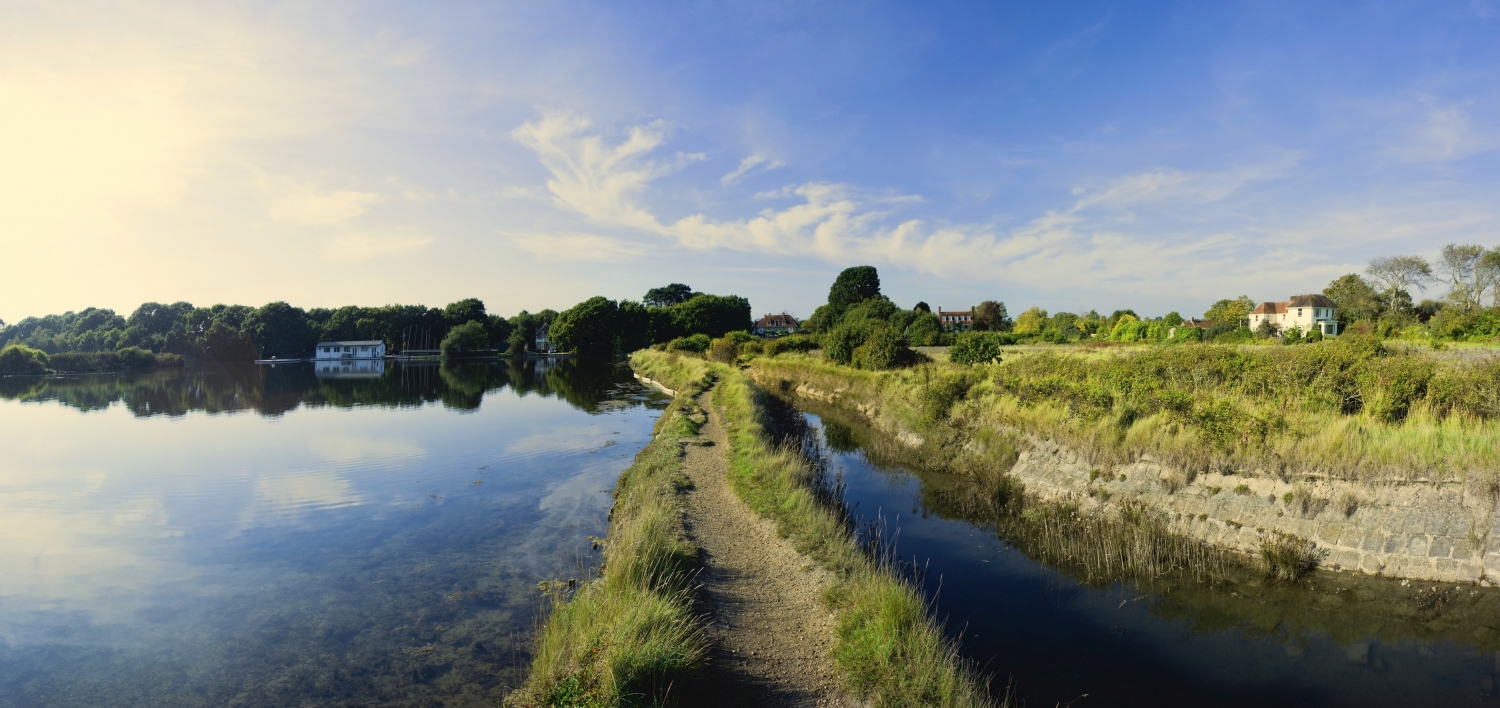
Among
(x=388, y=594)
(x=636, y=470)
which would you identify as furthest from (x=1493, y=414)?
(x=388, y=594)

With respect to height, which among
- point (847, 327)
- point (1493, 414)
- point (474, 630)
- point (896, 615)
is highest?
point (847, 327)

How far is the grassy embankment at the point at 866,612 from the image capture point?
5.36m

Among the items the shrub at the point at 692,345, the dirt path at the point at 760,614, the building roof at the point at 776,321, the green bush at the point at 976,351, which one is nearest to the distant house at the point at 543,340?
the building roof at the point at 776,321

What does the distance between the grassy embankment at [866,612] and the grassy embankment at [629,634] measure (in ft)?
5.12

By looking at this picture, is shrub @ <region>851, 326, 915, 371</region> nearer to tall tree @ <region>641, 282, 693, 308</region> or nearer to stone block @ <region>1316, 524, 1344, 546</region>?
stone block @ <region>1316, 524, 1344, 546</region>

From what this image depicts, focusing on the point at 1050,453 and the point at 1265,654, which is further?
the point at 1050,453

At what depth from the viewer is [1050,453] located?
1380 cm

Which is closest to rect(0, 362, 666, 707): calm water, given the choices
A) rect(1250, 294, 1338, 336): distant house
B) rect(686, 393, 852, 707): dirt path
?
rect(686, 393, 852, 707): dirt path

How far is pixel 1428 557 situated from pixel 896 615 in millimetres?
8137

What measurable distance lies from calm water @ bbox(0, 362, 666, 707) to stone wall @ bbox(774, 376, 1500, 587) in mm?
10346

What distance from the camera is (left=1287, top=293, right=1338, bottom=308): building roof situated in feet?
202

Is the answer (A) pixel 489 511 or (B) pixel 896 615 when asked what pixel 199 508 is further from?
(B) pixel 896 615

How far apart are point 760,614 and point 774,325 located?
382 ft

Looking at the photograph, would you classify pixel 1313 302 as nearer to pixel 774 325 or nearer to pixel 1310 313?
pixel 1310 313
